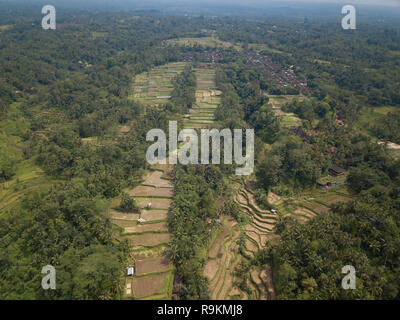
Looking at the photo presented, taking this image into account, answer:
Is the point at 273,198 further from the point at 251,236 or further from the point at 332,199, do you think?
the point at 332,199

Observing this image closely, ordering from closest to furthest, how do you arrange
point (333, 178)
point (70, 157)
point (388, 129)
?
1. point (333, 178)
2. point (70, 157)
3. point (388, 129)

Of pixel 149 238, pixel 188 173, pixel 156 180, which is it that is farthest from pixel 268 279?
pixel 156 180

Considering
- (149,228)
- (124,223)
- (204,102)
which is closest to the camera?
(149,228)

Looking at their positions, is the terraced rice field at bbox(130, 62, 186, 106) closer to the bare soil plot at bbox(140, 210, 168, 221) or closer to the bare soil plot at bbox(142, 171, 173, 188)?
the bare soil plot at bbox(142, 171, 173, 188)

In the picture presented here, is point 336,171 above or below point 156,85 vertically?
below

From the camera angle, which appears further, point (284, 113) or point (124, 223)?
point (284, 113)

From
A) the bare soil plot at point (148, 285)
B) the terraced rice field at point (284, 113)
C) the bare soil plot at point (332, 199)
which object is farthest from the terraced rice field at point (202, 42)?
the bare soil plot at point (148, 285)

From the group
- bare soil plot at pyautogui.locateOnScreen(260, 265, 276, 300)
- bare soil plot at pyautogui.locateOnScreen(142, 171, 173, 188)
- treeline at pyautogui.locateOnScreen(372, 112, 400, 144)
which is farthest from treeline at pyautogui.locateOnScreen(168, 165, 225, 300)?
treeline at pyautogui.locateOnScreen(372, 112, 400, 144)
